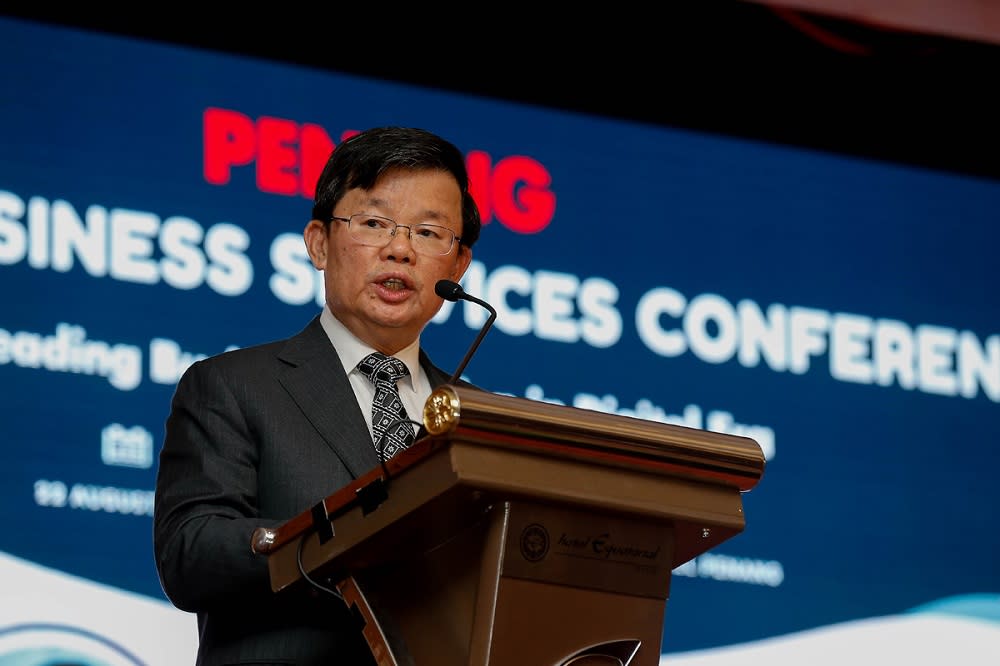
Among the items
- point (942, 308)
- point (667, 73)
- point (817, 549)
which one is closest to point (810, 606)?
point (817, 549)

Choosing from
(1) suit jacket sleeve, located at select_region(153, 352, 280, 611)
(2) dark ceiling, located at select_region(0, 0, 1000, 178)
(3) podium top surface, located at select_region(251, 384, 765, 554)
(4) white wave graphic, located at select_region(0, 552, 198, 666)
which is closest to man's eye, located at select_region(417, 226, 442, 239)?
(1) suit jacket sleeve, located at select_region(153, 352, 280, 611)

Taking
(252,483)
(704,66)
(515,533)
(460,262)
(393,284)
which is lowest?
(515,533)

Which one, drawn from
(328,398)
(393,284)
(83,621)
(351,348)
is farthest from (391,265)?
(83,621)

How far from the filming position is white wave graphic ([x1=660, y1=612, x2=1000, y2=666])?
4043 mm

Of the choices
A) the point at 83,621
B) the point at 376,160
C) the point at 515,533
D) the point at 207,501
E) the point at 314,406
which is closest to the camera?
the point at 515,533

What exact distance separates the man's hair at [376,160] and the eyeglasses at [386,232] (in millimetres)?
50

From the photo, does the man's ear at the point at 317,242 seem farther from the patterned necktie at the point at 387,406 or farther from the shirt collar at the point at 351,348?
the patterned necktie at the point at 387,406

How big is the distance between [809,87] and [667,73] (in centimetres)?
48

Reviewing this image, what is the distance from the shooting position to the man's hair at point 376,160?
245 cm

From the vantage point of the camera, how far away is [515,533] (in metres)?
1.82

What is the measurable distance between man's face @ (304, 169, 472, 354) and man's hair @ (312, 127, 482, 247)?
0.5 inches

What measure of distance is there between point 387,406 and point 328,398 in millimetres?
102

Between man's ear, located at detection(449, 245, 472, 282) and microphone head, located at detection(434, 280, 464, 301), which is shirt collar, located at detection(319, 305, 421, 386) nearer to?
man's ear, located at detection(449, 245, 472, 282)

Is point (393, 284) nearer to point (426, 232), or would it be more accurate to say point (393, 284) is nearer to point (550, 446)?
point (426, 232)
